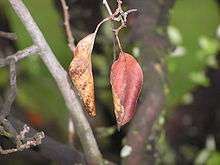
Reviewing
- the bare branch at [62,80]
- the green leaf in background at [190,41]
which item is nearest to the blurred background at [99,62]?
the green leaf in background at [190,41]

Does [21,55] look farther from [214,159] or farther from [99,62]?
[214,159]

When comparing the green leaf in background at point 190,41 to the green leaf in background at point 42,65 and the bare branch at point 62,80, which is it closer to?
the green leaf in background at point 42,65

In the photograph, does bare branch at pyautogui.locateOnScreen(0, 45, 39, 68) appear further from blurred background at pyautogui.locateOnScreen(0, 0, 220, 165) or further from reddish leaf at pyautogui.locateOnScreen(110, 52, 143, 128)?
Answer: blurred background at pyautogui.locateOnScreen(0, 0, 220, 165)

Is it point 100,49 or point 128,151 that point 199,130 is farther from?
point 128,151

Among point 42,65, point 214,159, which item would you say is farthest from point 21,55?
point 214,159

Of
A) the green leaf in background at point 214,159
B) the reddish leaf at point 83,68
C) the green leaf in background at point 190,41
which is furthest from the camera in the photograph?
the green leaf in background at point 214,159

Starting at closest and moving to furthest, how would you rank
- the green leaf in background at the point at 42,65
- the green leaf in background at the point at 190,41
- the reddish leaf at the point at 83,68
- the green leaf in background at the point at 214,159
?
1. the reddish leaf at the point at 83,68
2. the green leaf in background at the point at 42,65
3. the green leaf in background at the point at 190,41
4. the green leaf in background at the point at 214,159

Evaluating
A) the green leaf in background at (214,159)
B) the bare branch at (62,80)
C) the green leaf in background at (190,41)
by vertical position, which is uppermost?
the bare branch at (62,80)
